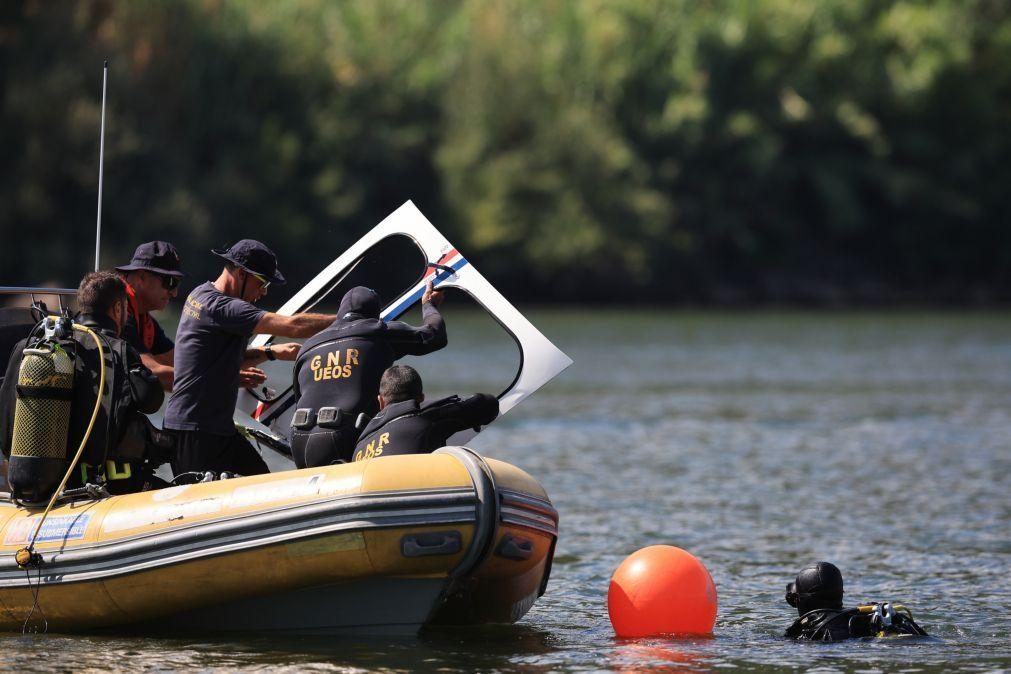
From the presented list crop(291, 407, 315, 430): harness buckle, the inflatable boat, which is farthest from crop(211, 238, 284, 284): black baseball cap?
the inflatable boat

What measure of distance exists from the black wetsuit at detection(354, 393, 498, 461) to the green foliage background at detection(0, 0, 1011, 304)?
37203 millimetres

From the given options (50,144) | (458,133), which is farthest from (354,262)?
(458,133)

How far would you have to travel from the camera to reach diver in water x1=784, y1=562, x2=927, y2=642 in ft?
28.2

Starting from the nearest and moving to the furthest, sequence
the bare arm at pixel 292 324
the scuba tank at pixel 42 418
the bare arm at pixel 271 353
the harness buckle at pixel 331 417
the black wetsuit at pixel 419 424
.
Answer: the scuba tank at pixel 42 418, the black wetsuit at pixel 419 424, the bare arm at pixel 292 324, the harness buckle at pixel 331 417, the bare arm at pixel 271 353

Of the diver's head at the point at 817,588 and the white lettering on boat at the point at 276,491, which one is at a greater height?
the white lettering on boat at the point at 276,491

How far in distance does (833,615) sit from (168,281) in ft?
11.7

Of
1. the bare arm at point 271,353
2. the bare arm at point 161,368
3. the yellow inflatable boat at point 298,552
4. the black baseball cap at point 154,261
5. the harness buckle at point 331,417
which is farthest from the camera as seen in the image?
the bare arm at point 271,353

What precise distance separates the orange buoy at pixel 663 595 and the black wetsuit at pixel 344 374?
148 cm

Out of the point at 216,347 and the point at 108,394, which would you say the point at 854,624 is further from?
the point at 108,394

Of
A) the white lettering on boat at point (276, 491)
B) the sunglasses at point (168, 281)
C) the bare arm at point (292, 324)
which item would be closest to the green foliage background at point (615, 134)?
the sunglasses at point (168, 281)

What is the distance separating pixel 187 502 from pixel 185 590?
0.41 meters

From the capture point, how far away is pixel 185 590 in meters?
8.35

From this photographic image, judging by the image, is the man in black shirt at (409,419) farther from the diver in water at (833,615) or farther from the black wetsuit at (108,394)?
the diver in water at (833,615)

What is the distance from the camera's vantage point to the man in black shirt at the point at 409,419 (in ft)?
28.1
